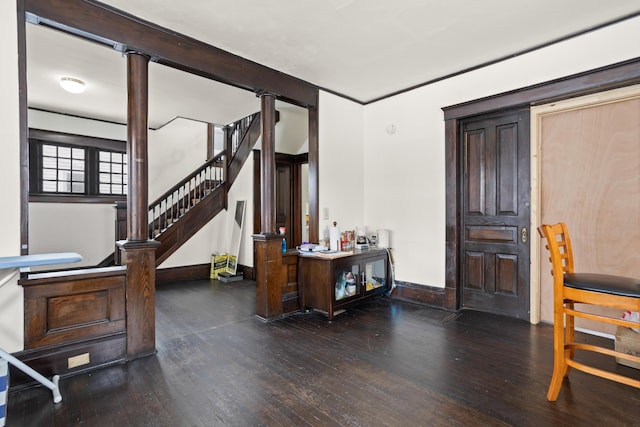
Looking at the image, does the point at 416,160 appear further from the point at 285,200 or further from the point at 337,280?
the point at 285,200

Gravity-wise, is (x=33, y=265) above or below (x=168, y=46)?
below

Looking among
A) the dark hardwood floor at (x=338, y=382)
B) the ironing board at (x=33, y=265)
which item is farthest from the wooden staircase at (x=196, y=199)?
the ironing board at (x=33, y=265)

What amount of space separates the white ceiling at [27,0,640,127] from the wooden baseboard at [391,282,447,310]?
2698 mm

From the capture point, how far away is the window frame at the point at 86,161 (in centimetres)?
555

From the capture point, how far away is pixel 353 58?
3.48m

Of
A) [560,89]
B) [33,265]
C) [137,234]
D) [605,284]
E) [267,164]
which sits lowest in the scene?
[605,284]

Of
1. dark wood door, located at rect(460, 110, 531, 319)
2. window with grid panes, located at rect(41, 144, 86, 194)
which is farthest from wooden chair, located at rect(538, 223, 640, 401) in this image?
window with grid panes, located at rect(41, 144, 86, 194)

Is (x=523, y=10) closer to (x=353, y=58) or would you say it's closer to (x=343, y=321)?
(x=353, y=58)

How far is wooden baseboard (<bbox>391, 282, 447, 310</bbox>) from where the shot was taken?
4.00m

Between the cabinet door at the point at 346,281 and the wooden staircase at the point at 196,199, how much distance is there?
10.6 feet

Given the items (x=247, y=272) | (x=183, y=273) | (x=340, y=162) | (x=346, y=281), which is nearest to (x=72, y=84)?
(x=183, y=273)

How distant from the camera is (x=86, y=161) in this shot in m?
6.12

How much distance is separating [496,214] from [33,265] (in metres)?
4.21

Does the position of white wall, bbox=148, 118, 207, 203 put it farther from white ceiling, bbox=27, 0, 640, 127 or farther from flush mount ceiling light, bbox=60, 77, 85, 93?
flush mount ceiling light, bbox=60, 77, 85, 93
